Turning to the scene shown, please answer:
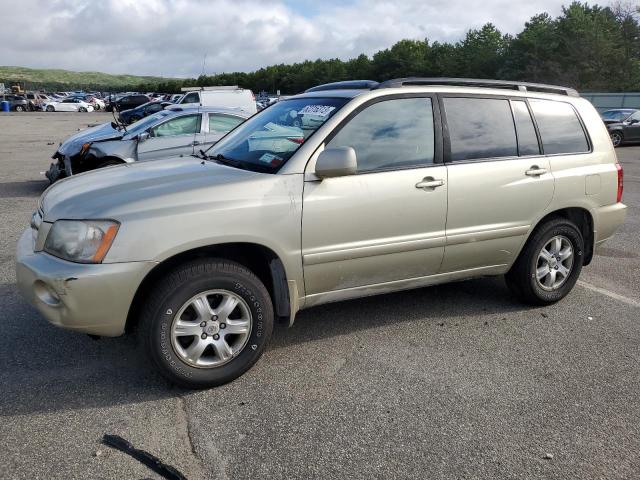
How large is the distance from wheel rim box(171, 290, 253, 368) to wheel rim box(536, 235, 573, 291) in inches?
102

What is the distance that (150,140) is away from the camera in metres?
9.40

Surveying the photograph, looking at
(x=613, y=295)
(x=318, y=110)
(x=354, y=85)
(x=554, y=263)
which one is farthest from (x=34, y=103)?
(x=613, y=295)

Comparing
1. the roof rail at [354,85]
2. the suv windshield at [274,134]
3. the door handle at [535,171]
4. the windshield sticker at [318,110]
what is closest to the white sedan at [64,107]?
the suv windshield at [274,134]

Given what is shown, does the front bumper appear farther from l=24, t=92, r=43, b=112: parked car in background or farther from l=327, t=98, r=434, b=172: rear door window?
l=24, t=92, r=43, b=112: parked car in background

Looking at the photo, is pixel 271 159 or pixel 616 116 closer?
pixel 271 159

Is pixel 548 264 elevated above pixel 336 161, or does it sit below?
below

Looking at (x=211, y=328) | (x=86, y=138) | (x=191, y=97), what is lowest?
(x=211, y=328)

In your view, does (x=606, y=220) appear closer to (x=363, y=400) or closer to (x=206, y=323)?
(x=363, y=400)

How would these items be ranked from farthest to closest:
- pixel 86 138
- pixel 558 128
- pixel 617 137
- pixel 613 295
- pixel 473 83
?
pixel 617 137, pixel 86 138, pixel 613 295, pixel 558 128, pixel 473 83

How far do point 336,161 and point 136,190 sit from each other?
1231 millimetres

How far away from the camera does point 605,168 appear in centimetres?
477

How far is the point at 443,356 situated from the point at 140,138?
23.4 feet

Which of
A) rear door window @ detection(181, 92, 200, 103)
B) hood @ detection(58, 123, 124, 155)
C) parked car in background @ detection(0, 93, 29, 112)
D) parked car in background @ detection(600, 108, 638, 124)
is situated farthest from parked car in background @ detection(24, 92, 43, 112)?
parked car in background @ detection(600, 108, 638, 124)

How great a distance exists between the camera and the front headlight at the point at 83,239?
3.07 m
